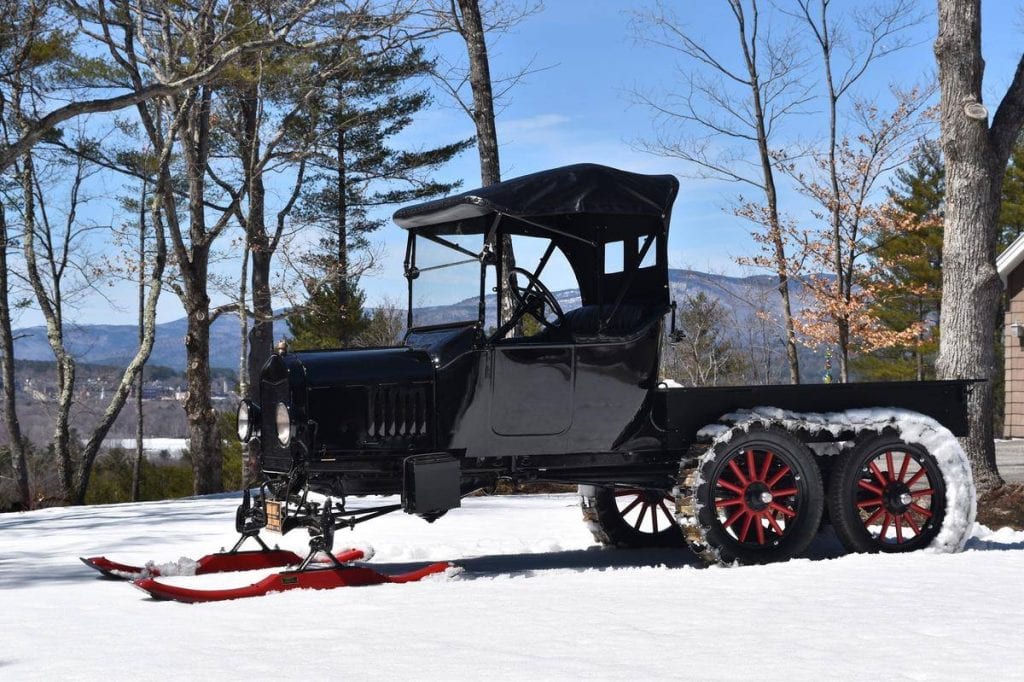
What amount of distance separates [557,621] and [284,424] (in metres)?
2.28

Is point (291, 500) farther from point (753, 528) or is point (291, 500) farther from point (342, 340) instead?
point (342, 340)

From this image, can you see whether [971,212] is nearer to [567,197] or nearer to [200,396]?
[567,197]

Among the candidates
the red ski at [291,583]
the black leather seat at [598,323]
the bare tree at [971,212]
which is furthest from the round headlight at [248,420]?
the bare tree at [971,212]

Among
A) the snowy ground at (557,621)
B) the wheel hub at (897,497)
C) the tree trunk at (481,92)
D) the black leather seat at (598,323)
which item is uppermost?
the tree trunk at (481,92)

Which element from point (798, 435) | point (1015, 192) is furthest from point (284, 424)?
point (1015, 192)

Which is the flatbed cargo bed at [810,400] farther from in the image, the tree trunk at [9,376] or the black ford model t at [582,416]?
the tree trunk at [9,376]

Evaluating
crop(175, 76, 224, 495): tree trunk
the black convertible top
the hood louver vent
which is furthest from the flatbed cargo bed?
crop(175, 76, 224, 495): tree trunk

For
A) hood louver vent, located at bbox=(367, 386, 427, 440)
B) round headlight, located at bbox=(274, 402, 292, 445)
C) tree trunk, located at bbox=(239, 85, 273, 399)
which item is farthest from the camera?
tree trunk, located at bbox=(239, 85, 273, 399)

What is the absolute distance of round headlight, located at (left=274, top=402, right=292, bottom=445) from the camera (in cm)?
653

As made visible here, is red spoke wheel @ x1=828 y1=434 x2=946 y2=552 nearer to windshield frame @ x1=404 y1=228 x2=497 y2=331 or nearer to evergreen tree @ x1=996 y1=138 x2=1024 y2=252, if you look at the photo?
windshield frame @ x1=404 y1=228 x2=497 y2=331

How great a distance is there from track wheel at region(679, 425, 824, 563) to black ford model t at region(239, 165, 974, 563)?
1 centimetres

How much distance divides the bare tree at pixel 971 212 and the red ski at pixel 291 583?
6925 mm

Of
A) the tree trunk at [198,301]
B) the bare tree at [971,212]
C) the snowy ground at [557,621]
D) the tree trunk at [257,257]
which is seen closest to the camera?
the snowy ground at [557,621]

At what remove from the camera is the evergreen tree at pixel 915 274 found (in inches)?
1724
